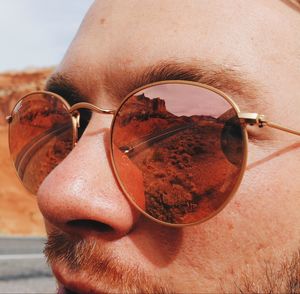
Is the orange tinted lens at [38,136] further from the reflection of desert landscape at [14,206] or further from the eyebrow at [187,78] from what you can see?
the reflection of desert landscape at [14,206]

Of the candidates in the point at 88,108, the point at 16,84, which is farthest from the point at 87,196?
the point at 16,84

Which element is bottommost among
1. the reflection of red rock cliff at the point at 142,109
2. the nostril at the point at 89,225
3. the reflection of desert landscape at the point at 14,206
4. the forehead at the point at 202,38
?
the reflection of desert landscape at the point at 14,206

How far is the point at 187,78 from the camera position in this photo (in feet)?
4.71

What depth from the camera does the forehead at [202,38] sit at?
1425 millimetres

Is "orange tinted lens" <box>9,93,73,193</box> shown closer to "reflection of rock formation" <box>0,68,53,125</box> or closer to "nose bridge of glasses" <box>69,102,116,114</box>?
"nose bridge of glasses" <box>69,102,116,114</box>

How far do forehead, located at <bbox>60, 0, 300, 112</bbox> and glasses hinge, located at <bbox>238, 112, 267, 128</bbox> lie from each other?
124mm

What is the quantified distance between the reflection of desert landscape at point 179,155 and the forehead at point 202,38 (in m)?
0.16

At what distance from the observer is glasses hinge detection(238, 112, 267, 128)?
1.34 m

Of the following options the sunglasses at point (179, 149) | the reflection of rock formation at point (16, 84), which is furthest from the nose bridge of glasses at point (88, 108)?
the reflection of rock formation at point (16, 84)

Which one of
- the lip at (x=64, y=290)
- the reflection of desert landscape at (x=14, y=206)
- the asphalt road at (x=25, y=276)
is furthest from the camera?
the reflection of desert landscape at (x=14, y=206)

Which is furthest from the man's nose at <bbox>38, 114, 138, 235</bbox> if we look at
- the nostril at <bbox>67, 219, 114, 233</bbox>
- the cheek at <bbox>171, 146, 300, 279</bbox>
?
the cheek at <bbox>171, 146, 300, 279</bbox>

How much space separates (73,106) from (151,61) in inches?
14.8

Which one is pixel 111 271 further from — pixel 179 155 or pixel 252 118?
pixel 252 118

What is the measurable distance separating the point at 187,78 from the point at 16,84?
32.9 m
